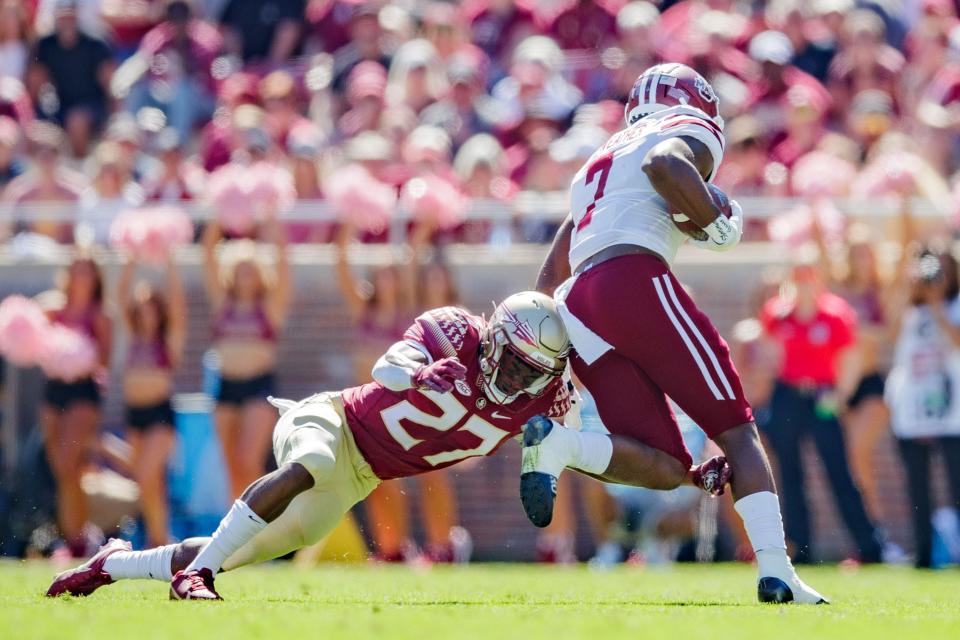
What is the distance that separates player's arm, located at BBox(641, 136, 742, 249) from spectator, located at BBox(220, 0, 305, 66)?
9.01m

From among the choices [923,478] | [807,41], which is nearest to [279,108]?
[807,41]

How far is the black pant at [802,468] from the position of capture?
416 inches

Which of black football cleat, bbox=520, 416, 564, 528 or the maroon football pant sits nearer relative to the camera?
black football cleat, bbox=520, 416, 564, 528

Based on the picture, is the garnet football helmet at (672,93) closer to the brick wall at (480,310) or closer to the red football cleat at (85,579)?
Result: the red football cleat at (85,579)

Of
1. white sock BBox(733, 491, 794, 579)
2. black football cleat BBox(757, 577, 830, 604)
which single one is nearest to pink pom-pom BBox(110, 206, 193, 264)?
white sock BBox(733, 491, 794, 579)

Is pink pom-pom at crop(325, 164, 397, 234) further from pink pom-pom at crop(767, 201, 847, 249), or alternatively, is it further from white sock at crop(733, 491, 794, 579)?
white sock at crop(733, 491, 794, 579)

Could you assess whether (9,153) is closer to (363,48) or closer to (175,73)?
(175,73)

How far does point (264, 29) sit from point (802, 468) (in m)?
7.08

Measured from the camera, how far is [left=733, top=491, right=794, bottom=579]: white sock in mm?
6305

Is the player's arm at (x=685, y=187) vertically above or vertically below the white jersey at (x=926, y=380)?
above

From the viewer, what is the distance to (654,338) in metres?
6.39

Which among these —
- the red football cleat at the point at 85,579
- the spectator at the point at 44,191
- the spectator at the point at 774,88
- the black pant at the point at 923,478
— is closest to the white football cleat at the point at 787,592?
the red football cleat at the point at 85,579

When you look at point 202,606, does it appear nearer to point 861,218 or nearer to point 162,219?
point 162,219

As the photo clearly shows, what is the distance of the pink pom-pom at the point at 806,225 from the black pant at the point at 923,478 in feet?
5.02
